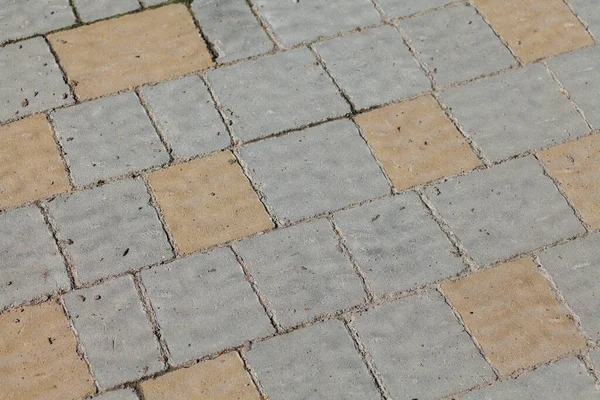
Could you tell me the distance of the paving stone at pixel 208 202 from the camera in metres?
3.95

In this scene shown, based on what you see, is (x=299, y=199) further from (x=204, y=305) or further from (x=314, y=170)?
(x=204, y=305)

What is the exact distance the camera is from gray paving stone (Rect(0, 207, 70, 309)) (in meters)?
3.77

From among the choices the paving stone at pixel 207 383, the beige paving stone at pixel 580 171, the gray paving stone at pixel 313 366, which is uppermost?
the beige paving stone at pixel 580 171

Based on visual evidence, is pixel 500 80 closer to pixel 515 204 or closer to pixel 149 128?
pixel 515 204

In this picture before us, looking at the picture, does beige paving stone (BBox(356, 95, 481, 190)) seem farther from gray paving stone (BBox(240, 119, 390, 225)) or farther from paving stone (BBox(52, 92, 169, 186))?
paving stone (BBox(52, 92, 169, 186))

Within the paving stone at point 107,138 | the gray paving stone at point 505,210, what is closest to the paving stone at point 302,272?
the gray paving stone at point 505,210

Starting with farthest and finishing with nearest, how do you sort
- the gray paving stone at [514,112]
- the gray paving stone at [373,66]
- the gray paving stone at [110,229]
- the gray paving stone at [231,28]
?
the gray paving stone at [231,28] < the gray paving stone at [373,66] < the gray paving stone at [514,112] < the gray paving stone at [110,229]

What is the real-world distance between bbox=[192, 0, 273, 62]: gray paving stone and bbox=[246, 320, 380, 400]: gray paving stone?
1.58 meters

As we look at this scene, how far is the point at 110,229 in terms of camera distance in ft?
13.0

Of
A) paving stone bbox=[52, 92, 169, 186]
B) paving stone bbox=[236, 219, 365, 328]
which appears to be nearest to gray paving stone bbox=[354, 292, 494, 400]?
paving stone bbox=[236, 219, 365, 328]

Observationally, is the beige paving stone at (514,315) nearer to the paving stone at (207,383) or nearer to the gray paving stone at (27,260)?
the paving stone at (207,383)

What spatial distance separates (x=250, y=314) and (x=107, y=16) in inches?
74.1

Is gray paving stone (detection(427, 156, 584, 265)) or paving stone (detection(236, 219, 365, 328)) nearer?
paving stone (detection(236, 219, 365, 328))

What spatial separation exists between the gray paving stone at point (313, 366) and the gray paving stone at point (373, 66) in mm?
1251
